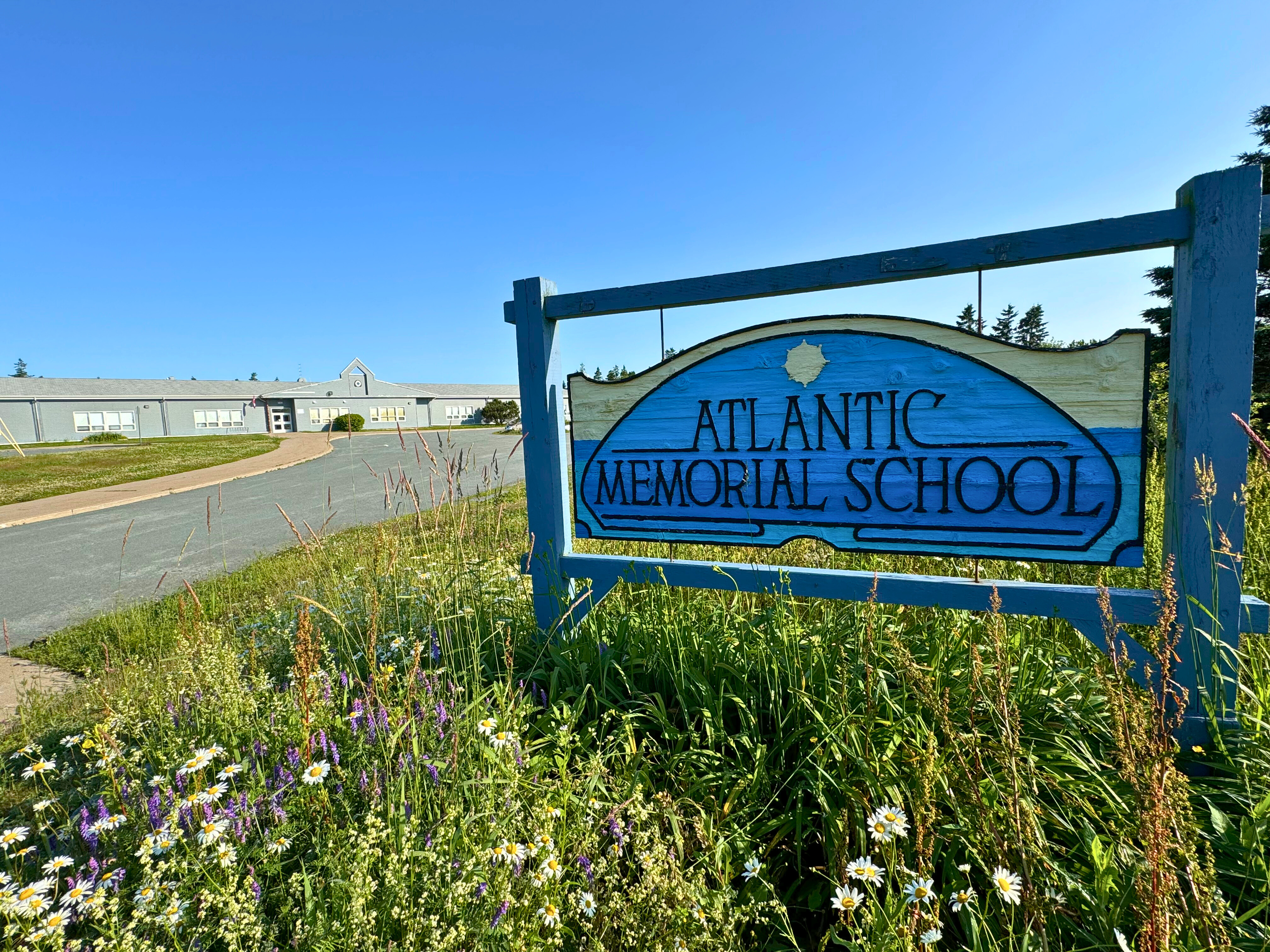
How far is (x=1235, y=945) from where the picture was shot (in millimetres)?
1330

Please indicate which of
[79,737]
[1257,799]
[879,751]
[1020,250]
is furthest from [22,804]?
[1020,250]

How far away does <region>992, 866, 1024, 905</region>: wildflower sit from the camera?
127cm

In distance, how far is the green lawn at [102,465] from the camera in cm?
1321

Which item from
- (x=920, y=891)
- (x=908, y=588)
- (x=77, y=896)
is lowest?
(x=77, y=896)

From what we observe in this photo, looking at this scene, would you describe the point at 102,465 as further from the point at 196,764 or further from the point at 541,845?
the point at 541,845

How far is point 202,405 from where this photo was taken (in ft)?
150

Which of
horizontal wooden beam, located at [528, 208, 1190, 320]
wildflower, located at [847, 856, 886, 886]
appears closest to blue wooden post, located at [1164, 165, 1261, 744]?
horizontal wooden beam, located at [528, 208, 1190, 320]

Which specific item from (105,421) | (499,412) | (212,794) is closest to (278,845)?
(212,794)

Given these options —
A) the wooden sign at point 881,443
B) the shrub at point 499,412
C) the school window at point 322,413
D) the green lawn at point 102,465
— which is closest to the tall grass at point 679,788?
the wooden sign at point 881,443

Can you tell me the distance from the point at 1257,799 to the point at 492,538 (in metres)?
3.54

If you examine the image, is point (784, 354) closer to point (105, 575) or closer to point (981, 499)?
point (981, 499)

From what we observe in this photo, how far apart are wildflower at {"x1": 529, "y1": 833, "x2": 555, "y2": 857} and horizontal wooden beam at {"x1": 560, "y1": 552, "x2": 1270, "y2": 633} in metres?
1.14

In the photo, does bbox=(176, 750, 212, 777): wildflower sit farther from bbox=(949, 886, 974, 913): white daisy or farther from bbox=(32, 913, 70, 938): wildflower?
bbox=(949, 886, 974, 913): white daisy

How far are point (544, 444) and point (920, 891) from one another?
2.35 meters
